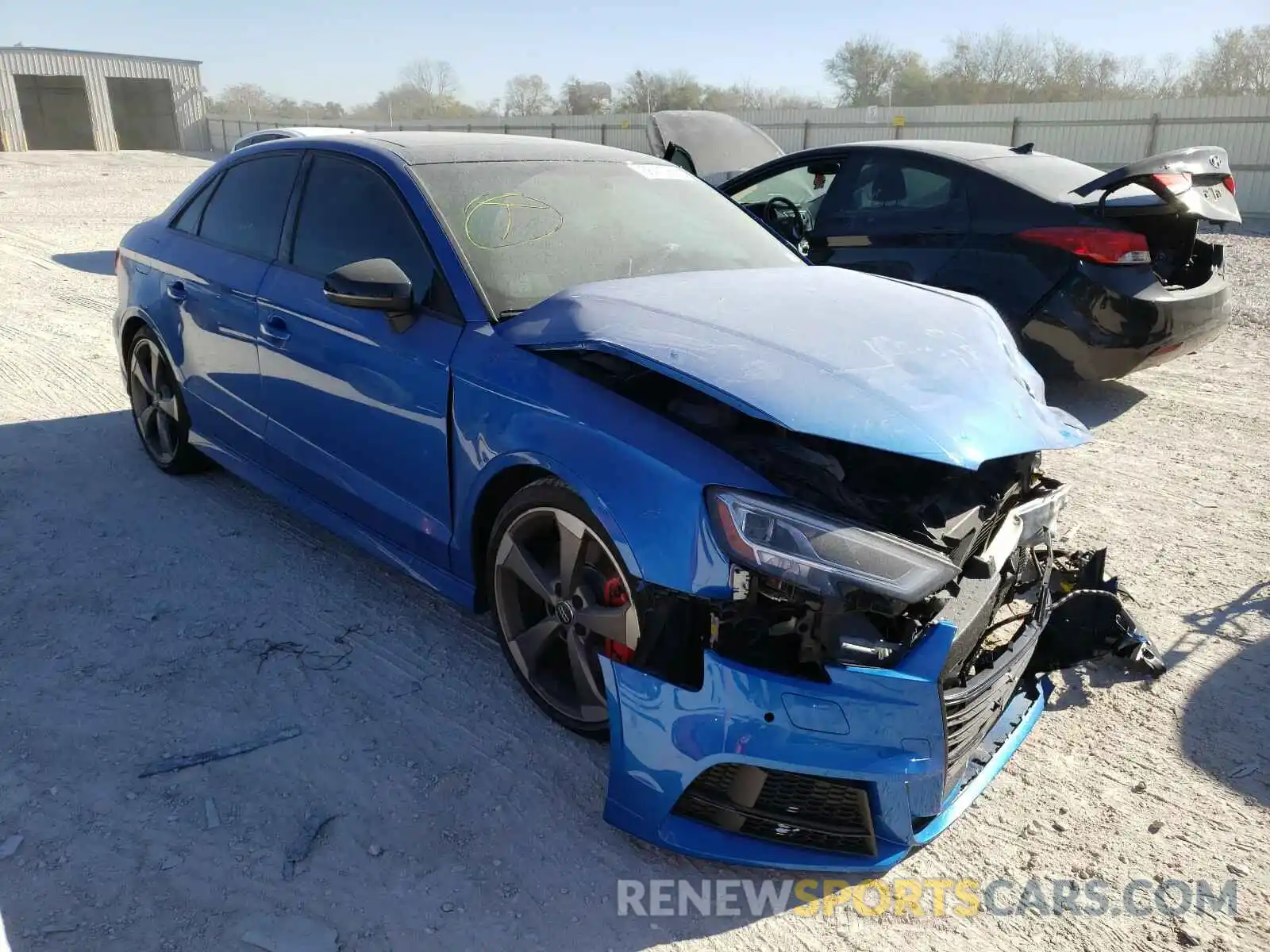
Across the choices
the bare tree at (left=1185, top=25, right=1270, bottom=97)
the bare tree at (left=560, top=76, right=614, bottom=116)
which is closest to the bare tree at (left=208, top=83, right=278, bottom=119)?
the bare tree at (left=560, top=76, right=614, bottom=116)

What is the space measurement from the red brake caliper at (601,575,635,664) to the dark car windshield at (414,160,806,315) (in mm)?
Result: 966

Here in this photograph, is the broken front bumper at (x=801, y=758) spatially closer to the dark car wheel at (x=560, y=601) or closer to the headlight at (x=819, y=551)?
the headlight at (x=819, y=551)

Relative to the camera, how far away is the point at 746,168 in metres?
7.83

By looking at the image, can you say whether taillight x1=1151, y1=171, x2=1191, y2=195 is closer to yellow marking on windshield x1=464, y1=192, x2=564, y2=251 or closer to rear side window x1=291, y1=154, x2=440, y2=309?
yellow marking on windshield x1=464, y1=192, x2=564, y2=251

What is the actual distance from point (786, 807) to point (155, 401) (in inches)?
158

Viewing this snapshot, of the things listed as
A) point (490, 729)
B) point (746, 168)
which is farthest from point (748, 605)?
point (746, 168)

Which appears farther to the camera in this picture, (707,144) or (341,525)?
(707,144)

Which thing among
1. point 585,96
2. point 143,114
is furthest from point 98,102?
point 585,96

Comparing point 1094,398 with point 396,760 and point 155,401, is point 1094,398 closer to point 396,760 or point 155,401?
point 396,760

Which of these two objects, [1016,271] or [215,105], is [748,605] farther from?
[215,105]

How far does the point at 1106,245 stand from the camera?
5148mm

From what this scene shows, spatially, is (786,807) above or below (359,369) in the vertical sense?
below

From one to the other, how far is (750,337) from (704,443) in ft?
1.22

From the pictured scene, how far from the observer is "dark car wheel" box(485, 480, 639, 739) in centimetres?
246
